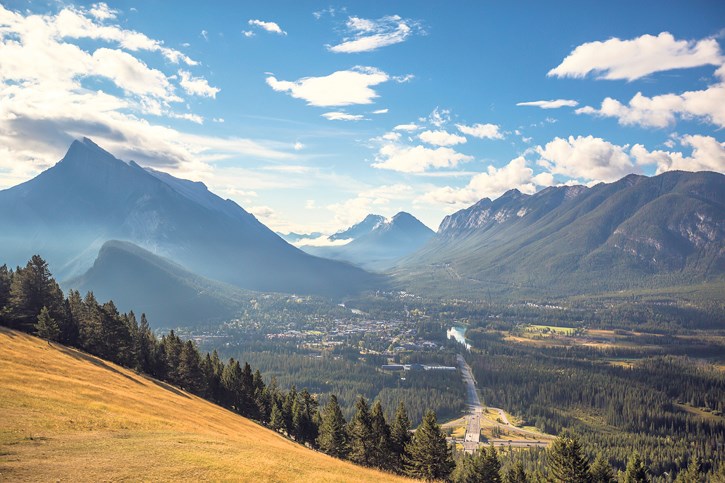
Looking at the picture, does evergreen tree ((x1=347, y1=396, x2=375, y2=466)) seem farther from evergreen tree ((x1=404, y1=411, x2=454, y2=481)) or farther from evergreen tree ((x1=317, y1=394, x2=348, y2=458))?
evergreen tree ((x1=404, y1=411, x2=454, y2=481))

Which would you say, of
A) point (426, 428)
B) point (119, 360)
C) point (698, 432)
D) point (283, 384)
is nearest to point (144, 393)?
point (119, 360)

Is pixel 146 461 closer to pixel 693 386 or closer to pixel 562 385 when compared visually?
pixel 562 385

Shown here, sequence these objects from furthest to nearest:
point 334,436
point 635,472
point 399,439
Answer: point 334,436 → point 399,439 → point 635,472

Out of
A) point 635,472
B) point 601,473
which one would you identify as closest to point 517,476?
point 601,473

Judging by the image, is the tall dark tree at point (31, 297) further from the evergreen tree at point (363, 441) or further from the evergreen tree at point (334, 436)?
the evergreen tree at point (363, 441)

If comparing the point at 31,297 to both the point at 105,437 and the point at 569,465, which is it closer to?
the point at 105,437

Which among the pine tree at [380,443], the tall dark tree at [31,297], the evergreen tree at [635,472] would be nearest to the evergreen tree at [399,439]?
the pine tree at [380,443]

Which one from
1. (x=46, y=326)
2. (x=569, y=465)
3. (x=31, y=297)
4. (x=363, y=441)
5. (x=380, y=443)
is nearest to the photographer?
(x=569, y=465)
